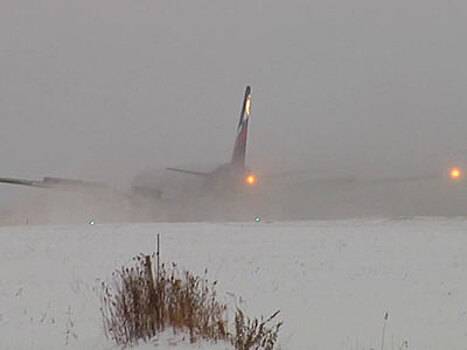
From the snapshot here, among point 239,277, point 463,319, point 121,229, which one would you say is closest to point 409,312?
point 463,319

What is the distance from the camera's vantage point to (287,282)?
369 inches

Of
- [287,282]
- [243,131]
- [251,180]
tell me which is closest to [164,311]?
[287,282]

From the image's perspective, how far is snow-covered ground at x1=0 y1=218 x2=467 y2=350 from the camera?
253 inches

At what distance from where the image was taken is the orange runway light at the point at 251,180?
1400 inches

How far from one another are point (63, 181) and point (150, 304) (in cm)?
3156

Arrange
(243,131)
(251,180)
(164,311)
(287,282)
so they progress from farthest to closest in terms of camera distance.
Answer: (243,131)
(251,180)
(287,282)
(164,311)

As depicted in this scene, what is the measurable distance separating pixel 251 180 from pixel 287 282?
1034 inches

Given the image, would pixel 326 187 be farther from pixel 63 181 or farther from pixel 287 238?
pixel 287 238

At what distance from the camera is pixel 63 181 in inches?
1405

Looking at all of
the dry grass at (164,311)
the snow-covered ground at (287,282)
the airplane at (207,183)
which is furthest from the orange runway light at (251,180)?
the dry grass at (164,311)

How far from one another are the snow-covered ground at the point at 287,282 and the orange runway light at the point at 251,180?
18.3m

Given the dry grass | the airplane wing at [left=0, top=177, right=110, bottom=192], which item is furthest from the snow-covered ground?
the airplane wing at [left=0, top=177, right=110, bottom=192]

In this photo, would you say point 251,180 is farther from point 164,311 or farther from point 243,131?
point 164,311

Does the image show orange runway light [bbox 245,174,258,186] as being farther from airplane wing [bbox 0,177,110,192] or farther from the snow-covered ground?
the snow-covered ground
